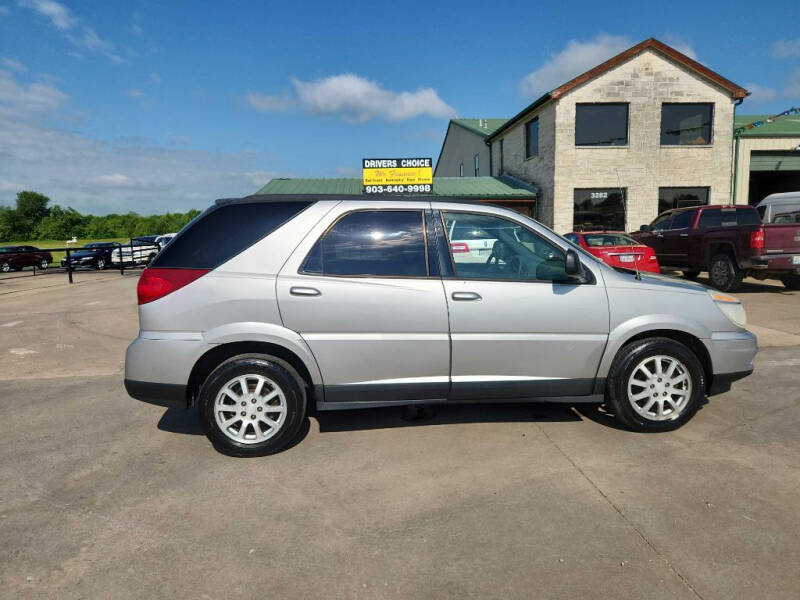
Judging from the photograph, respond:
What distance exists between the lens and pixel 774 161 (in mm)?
21344

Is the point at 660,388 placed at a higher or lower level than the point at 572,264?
lower

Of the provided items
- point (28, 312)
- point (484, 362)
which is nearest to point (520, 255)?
point (484, 362)

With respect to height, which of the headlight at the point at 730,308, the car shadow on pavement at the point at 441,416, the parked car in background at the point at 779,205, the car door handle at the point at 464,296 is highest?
the parked car in background at the point at 779,205

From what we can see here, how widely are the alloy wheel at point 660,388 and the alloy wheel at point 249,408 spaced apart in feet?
8.74

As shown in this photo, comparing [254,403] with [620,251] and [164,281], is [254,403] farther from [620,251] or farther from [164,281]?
[620,251]

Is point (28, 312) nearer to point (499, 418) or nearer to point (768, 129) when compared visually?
point (499, 418)

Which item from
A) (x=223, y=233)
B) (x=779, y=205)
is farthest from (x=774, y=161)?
(x=223, y=233)

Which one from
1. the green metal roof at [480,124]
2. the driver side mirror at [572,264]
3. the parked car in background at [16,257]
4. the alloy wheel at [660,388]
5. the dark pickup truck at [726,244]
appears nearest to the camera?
the driver side mirror at [572,264]

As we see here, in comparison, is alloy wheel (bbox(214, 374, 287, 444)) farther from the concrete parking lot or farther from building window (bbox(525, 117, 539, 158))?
building window (bbox(525, 117, 539, 158))

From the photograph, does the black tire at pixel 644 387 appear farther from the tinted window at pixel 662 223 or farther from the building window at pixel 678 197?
the building window at pixel 678 197

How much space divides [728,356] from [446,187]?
19631 mm

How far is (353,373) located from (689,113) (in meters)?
21.5

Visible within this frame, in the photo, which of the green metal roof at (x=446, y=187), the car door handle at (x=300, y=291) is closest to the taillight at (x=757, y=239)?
the car door handle at (x=300, y=291)

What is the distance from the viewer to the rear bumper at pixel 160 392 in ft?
11.8
